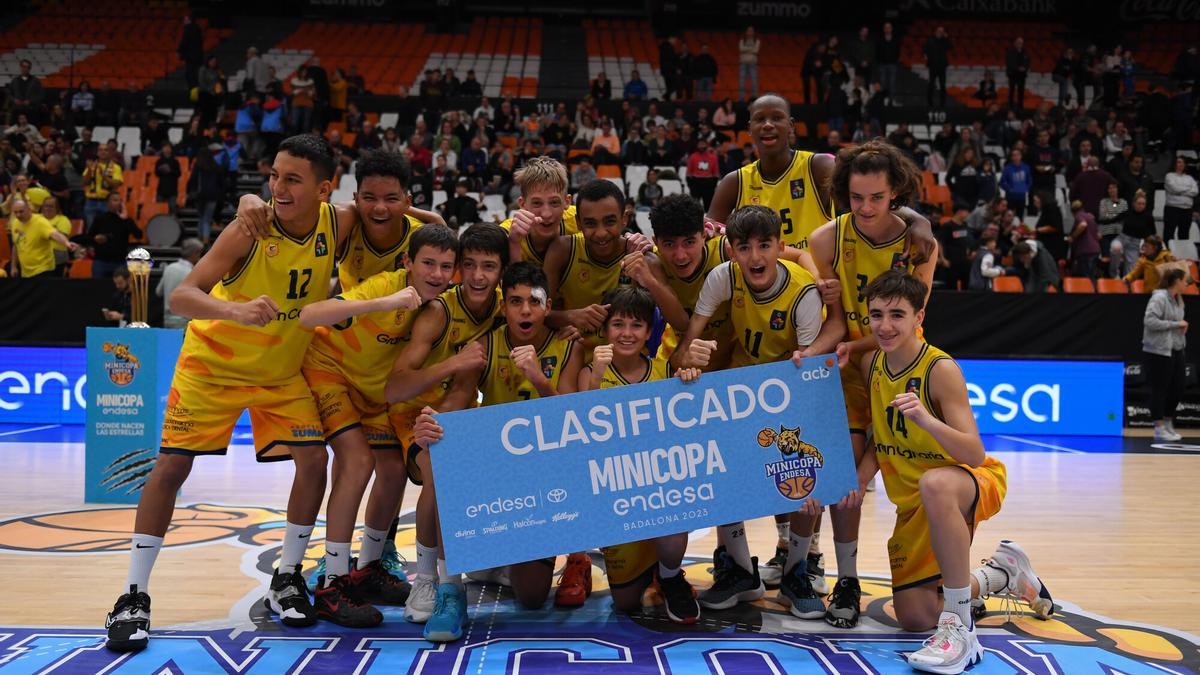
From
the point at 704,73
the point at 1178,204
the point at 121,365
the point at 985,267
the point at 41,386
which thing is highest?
the point at 704,73

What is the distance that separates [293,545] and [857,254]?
9.86ft

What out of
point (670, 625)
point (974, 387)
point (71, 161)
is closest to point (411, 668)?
point (670, 625)

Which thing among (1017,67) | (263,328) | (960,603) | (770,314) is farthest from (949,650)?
(1017,67)

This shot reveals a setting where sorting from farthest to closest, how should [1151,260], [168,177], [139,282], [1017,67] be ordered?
[1017,67] < [168,177] < [1151,260] < [139,282]

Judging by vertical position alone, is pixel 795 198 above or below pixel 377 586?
above

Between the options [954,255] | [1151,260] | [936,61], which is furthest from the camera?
[936,61]

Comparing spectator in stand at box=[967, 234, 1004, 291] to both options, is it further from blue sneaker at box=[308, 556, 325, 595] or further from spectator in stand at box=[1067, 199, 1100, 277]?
blue sneaker at box=[308, 556, 325, 595]

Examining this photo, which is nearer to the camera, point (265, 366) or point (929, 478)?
point (929, 478)

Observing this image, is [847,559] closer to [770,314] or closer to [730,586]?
[730,586]

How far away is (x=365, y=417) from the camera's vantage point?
5.02 m

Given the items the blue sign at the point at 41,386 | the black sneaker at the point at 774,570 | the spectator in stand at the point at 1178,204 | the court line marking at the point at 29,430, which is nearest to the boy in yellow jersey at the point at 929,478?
the black sneaker at the point at 774,570

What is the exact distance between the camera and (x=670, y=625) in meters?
4.59

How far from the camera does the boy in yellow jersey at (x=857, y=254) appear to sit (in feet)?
15.3

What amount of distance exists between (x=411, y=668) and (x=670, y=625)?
1.23m
